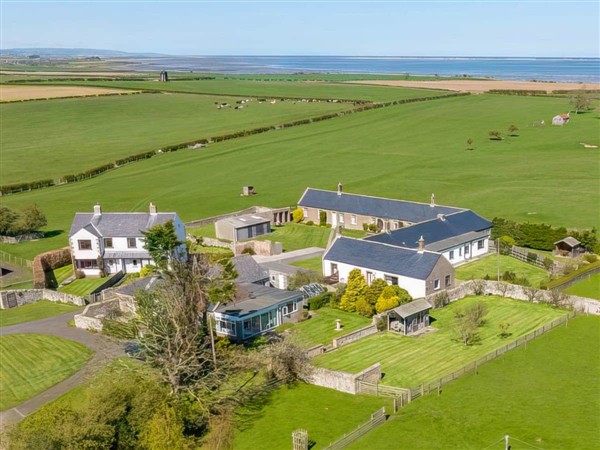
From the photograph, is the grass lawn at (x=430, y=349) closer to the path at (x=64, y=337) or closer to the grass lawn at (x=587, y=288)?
the grass lawn at (x=587, y=288)

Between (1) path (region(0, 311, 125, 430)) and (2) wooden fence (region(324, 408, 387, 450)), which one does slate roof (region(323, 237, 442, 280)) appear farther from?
(1) path (region(0, 311, 125, 430))

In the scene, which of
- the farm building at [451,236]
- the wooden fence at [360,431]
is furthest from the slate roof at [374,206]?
the wooden fence at [360,431]

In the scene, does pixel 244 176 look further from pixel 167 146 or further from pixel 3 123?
pixel 3 123

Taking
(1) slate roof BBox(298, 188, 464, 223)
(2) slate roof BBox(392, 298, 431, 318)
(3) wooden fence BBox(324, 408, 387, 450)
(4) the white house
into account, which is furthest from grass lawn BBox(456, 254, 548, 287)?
(3) wooden fence BBox(324, 408, 387, 450)

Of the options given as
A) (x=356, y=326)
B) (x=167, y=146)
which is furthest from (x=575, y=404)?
(x=167, y=146)

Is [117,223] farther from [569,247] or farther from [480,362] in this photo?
[569,247]

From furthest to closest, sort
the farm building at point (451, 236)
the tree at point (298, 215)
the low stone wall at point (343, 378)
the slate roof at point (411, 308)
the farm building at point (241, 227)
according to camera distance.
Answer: the tree at point (298, 215) < the farm building at point (241, 227) < the farm building at point (451, 236) < the slate roof at point (411, 308) < the low stone wall at point (343, 378)
